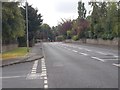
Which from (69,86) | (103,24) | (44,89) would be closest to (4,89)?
A: (44,89)

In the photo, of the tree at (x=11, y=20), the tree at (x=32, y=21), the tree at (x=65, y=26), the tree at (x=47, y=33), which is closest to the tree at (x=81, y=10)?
the tree at (x=65, y=26)

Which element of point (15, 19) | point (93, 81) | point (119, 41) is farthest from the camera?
point (119, 41)

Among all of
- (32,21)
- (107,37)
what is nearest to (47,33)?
(32,21)

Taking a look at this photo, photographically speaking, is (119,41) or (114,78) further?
(119,41)

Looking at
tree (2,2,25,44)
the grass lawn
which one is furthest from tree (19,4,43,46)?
the grass lawn

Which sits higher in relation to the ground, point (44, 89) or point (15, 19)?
point (15, 19)

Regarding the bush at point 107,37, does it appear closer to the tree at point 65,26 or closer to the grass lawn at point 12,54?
the grass lawn at point 12,54

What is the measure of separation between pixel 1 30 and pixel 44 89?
1119 inches

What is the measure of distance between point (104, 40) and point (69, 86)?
58783 millimetres

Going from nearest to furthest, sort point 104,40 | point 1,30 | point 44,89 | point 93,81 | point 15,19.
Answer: point 44,89 < point 93,81 < point 1,30 < point 15,19 < point 104,40

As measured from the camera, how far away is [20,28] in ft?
146

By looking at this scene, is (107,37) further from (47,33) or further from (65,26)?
(47,33)

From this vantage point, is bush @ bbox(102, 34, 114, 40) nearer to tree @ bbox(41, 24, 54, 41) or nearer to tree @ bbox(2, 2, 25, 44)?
tree @ bbox(2, 2, 25, 44)

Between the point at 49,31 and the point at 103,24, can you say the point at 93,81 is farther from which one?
the point at 49,31
